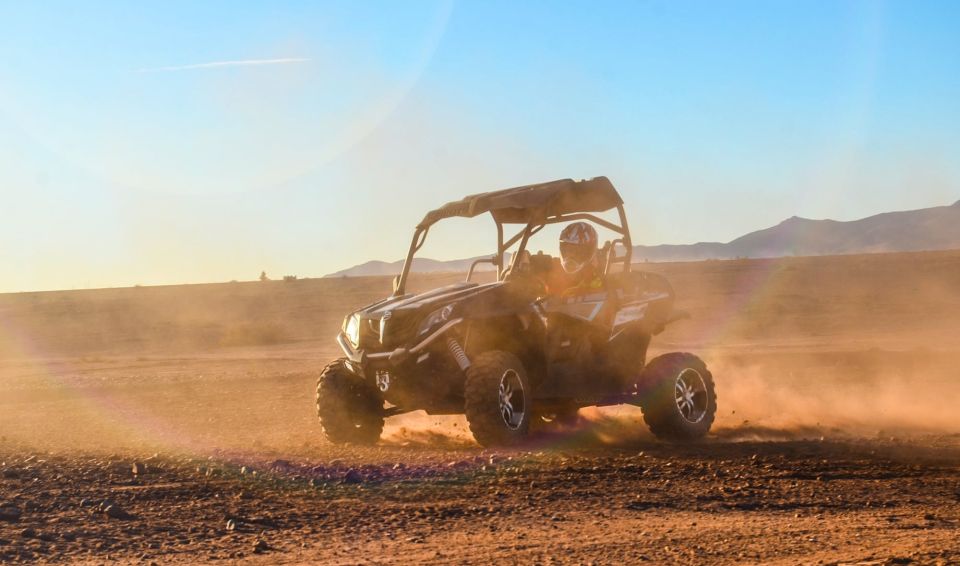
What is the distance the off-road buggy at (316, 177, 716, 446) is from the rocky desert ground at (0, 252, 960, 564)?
41cm

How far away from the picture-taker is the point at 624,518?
7129 millimetres

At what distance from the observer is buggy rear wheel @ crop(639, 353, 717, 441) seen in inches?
457

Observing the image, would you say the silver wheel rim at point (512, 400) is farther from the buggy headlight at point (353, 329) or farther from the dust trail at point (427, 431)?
the buggy headlight at point (353, 329)

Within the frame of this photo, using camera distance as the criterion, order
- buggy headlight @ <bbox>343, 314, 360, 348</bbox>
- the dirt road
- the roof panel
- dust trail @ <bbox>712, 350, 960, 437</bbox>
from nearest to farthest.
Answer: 1. the dirt road
2. buggy headlight @ <bbox>343, 314, 360, 348</bbox>
3. the roof panel
4. dust trail @ <bbox>712, 350, 960, 437</bbox>

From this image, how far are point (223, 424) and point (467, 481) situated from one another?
270 inches

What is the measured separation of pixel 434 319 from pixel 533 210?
6.69ft

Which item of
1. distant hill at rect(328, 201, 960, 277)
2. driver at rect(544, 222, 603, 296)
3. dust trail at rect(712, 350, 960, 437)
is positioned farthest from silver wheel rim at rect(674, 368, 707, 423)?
distant hill at rect(328, 201, 960, 277)

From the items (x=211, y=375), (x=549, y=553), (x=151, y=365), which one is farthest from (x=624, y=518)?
(x=151, y=365)

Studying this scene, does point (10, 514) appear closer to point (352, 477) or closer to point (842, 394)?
point (352, 477)

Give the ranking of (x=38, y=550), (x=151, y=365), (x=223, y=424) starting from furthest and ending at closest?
(x=151, y=365) → (x=223, y=424) → (x=38, y=550)

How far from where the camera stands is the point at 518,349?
10938 mm

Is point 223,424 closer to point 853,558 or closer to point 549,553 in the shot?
point 549,553

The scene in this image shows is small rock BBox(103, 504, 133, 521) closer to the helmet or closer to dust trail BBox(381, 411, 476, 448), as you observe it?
dust trail BBox(381, 411, 476, 448)

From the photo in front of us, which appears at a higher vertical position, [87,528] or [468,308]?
[468,308]
